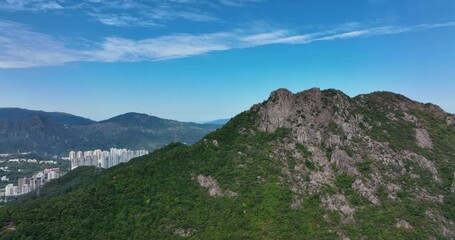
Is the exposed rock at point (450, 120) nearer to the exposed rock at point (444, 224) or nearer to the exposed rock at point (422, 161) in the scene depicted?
the exposed rock at point (422, 161)

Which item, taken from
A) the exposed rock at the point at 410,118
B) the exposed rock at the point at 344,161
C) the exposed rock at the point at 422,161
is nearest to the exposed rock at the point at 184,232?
the exposed rock at the point at 344,161

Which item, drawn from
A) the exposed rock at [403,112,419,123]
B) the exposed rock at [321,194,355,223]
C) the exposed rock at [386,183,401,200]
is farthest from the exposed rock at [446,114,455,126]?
the exposed rock at [321,194,355,223]

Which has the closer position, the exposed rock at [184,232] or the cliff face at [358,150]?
the exposed rock at [184,232]

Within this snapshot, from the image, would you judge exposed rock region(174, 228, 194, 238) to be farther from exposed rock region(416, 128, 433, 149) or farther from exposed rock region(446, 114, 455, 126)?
exposed rock region(446, 114, 455, 126)

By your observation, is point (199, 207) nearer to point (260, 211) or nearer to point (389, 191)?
point (260, 211)

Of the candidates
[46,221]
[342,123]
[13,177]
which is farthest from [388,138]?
[13,177]

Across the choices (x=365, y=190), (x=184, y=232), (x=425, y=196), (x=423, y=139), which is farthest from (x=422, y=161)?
(x=184, y=232)
